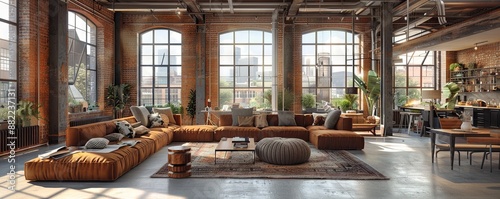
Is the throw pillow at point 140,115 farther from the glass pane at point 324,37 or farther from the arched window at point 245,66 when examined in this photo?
the glass pane at point 324,37

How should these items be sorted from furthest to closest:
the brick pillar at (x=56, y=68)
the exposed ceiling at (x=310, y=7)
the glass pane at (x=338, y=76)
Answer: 1. the glass pane at (x=338, y=76)
2. the exposed ceiling at (x=310, y=7)
3. the brick pillar at (x=56, y=68)

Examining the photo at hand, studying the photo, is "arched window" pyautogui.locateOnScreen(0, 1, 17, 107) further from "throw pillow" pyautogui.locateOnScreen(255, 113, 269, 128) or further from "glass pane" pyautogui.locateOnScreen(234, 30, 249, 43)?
"glass pane" pyautogui.locateOnScreen(234, 30, 249, 43)

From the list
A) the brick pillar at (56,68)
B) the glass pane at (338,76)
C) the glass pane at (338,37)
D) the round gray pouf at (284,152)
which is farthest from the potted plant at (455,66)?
the brick pillar at (56,68)

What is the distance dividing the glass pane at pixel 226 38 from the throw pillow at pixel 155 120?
541cm

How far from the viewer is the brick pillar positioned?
30.7 feet

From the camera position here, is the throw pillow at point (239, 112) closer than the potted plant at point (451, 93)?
Yes

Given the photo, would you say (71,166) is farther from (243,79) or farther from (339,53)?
(339,53)

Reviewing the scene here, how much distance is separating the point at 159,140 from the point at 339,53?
350 inches

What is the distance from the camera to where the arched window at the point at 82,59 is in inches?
446

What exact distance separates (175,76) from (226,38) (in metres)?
2.48

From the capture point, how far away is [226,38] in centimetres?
1456

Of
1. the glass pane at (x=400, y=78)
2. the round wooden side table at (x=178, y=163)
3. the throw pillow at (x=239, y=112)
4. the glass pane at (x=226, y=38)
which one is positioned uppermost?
the glass pane at (x=226, y=38)

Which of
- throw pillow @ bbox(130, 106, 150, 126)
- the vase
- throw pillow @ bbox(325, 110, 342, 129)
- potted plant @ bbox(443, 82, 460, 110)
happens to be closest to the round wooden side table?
throw pillow @ bbox(130, 106, 150, 126)

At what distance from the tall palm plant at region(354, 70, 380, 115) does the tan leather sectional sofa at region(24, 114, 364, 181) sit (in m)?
3.69
